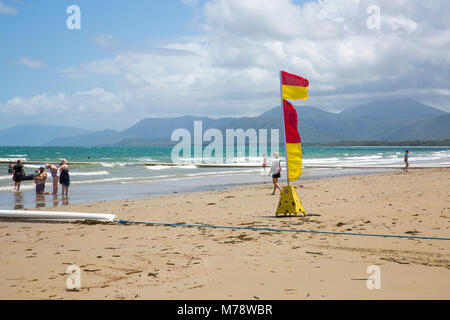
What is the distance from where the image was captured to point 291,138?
8125 mm

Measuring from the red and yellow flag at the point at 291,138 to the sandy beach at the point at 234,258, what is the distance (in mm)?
1153

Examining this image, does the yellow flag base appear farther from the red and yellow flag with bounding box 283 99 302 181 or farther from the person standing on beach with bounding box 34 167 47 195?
the person standing on beach with bounding box 34 167 47 195

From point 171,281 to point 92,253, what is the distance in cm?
192

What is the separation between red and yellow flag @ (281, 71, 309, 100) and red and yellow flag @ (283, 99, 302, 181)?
0.58 ft

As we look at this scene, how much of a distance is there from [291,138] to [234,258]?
11.7ft

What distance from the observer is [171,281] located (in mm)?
4367

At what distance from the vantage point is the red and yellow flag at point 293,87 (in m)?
8.06

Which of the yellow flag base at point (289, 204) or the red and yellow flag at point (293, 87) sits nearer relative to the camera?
the red and yellow flag at point (293, 87)

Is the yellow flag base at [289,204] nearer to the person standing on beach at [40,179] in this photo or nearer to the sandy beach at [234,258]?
the sandy beach at [234,258]

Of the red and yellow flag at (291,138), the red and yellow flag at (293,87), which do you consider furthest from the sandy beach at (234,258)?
the red and yellow flag at (293,87)

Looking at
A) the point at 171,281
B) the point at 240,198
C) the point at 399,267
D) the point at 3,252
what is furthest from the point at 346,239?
the point at 240,198

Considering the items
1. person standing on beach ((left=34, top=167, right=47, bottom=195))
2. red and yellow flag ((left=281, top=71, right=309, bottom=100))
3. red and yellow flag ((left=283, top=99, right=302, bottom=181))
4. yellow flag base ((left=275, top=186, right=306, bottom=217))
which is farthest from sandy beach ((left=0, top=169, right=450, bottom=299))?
person standing on beach ((left=34, top=167, right=47, bottom=195))

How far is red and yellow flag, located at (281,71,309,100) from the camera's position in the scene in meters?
8.06
